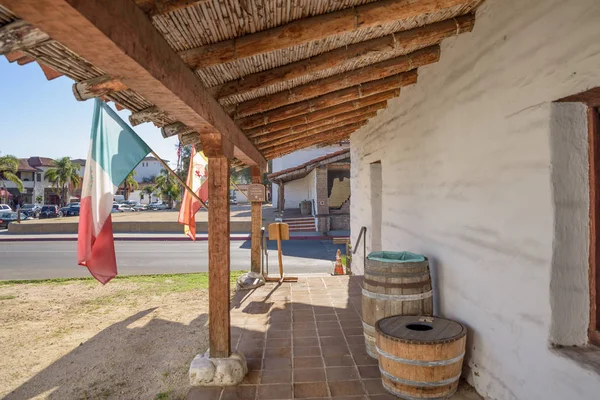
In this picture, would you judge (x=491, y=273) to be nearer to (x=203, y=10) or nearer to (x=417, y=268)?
(x=417, y=268)

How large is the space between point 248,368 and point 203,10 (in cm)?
297

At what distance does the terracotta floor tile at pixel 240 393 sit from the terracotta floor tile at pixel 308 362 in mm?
535

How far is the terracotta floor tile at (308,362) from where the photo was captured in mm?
3502

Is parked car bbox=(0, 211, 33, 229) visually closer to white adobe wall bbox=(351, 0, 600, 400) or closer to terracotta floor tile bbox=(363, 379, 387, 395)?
terracotta floor tile bbox=(363, 379, 387, 395)

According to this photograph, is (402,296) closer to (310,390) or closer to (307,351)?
(310,390)

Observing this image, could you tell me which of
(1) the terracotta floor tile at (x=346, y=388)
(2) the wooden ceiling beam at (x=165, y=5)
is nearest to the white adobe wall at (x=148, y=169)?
(1) the terracotta floor tile at (x=346, y=388)

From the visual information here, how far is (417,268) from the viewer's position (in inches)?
129

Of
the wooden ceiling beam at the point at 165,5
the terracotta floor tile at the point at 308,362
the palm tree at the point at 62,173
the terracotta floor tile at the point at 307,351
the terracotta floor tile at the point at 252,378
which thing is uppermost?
the palm tree at the point at 62,173

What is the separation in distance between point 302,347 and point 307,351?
113mm

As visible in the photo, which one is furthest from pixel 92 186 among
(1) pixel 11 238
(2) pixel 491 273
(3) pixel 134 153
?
(1) pixel 11 238

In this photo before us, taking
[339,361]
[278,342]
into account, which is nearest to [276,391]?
[339,361]

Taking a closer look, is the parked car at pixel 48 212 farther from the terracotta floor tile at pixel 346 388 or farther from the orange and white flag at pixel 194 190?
the terracotta floor tile at pixel 346 388

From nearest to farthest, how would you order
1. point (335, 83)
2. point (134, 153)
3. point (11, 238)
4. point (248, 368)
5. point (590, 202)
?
point (590, 202) < point (134, 153) < point (248, 368) < point (335, 83) < point (11, 238)

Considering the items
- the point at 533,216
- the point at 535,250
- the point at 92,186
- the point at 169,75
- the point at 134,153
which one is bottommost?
the point at 535,250
